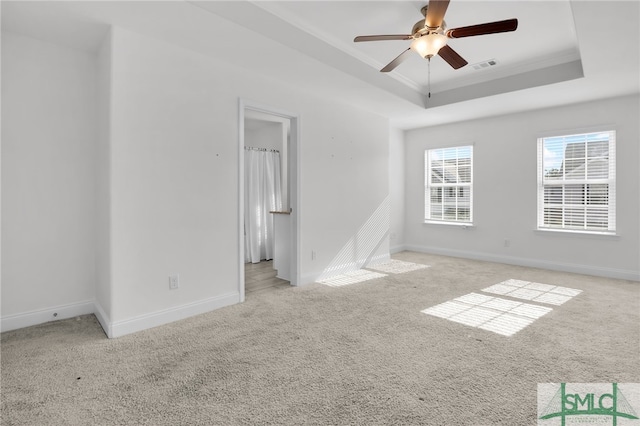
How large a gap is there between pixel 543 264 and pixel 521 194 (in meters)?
1.13

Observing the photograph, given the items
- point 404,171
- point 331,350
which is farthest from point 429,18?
point 404,171

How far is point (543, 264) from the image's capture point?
4.99 meters

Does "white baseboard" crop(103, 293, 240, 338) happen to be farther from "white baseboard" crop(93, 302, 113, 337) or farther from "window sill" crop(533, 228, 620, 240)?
"window sill" crop(533, 228, 620, 240)

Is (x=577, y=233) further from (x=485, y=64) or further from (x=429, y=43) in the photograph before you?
(x=429, y=43)

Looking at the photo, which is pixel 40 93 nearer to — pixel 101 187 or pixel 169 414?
pixel 101 187

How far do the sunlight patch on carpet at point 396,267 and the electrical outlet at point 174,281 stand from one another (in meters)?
2.90

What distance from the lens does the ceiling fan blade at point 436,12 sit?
2172 mm

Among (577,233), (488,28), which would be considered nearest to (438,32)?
(488,28)

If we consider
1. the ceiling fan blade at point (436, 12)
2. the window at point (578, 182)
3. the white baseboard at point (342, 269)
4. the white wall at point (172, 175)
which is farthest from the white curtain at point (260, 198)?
the window at point (578, 182)

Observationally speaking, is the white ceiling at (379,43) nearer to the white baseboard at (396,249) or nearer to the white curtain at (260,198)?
the white curtain at (260,198)

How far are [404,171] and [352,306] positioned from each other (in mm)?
4082

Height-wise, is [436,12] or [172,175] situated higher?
[436,12]

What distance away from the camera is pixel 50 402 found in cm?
173

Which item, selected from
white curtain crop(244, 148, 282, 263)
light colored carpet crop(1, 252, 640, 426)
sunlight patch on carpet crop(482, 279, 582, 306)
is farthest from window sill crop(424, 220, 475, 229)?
white curtain crop(244, 148, 282, 263)
